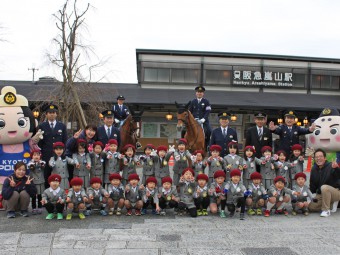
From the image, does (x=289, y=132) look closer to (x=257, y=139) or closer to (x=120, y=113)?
(x=257, y=139)

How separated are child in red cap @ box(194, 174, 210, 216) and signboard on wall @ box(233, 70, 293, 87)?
→ 16655 mm

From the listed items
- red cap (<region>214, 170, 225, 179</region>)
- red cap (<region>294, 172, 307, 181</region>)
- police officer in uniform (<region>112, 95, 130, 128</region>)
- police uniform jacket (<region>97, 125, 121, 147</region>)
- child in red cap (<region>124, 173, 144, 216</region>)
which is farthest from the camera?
police officer in uniform (<region>112, 95, 130, 128</region>)

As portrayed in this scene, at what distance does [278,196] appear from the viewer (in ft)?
20.8

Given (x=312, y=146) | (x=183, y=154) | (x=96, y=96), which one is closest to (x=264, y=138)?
(x=312, y=146)

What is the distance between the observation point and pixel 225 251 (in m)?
4.32

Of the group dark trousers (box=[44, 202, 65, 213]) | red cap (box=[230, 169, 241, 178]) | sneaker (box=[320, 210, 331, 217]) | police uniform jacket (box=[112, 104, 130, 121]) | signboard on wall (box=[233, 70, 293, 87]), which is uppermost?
signboard on wall (box=[233, 70, 293, 87])

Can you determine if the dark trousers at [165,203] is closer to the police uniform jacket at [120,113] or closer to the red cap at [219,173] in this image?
the red cap at [219,173]

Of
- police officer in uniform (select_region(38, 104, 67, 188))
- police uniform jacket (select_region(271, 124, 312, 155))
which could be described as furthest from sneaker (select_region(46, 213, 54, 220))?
police uniform jacket (select_region(271, 124, 312, 155))

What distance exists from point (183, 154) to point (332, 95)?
19318mm

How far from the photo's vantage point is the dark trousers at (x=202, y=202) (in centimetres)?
626

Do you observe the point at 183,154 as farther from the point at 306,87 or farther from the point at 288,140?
the point at 306,87

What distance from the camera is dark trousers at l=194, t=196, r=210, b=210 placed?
626cm

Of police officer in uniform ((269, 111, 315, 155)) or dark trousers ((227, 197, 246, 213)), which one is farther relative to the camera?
police officer in uniform ((269, 111, 315, 155))

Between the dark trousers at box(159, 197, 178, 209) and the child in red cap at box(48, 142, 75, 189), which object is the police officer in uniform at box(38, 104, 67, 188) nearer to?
the child in red cap at box(48, 142, 75, 189)
